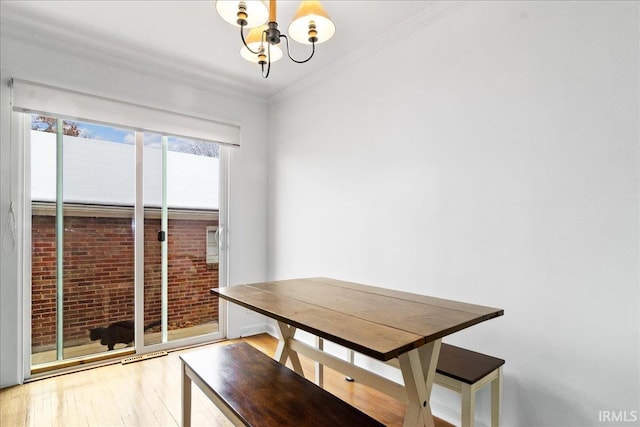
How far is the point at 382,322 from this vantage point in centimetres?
125

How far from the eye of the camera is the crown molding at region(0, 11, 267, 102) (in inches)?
92.3

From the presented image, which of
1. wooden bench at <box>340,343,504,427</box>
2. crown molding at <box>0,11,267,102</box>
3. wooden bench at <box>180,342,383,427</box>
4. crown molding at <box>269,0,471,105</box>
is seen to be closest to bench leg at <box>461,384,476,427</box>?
wooden bench at <box>340,343,504,427</box>

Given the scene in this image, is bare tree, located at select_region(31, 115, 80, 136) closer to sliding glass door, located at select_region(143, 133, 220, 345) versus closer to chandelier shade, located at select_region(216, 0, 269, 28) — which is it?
sliding glass door, located at select_region(143, 133, 220, 345)

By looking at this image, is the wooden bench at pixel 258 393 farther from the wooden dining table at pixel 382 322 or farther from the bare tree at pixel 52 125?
the bare tree at pixel 52 125

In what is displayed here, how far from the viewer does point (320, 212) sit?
120 inches

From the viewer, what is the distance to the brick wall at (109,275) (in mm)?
2580

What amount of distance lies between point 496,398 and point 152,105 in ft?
10.7

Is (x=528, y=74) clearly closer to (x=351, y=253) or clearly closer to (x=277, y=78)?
(x=351, y=253)

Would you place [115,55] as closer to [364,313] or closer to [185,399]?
[185,399]

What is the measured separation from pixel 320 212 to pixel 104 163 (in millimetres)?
1895

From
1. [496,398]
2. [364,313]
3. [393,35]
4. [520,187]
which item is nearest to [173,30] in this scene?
[393,35]

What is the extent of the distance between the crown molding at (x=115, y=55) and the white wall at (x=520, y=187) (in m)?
1.44

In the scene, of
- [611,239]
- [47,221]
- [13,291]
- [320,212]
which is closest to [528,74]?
[611,239]

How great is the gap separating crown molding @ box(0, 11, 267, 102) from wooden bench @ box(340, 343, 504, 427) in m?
2.97
